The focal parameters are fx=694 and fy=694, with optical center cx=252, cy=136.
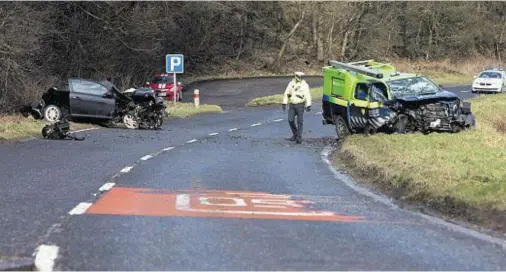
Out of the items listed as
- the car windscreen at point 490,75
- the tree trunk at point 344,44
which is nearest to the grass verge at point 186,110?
the car windscreen at point 490,75

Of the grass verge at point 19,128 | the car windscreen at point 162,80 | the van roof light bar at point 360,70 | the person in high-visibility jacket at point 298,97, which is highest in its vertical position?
the van roof light bar at point 360,70

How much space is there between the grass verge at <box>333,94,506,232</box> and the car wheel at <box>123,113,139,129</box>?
30.8 feet

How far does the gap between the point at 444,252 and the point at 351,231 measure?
1.20 meters

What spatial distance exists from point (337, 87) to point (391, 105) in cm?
208

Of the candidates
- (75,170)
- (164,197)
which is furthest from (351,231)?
(75,170)

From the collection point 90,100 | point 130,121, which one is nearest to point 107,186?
point 90,100

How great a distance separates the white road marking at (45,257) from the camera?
5.76 metres

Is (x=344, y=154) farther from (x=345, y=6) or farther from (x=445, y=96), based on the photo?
(x=345, y=6)

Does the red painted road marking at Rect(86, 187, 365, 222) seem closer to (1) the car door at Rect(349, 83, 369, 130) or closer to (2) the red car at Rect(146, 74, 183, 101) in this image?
(1) the car door at Rect(349, 83, 369, 130)

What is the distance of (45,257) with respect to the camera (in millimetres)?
6066

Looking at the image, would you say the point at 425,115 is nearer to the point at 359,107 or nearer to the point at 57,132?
the point at 359,107

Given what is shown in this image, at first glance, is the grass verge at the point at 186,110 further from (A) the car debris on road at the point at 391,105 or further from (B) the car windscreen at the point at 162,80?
(A) the car debris on road at the point at 391,105

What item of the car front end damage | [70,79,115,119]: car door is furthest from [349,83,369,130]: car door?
[70,79,115,119]: car door

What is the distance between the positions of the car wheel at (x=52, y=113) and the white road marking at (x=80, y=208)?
49.9 feet
